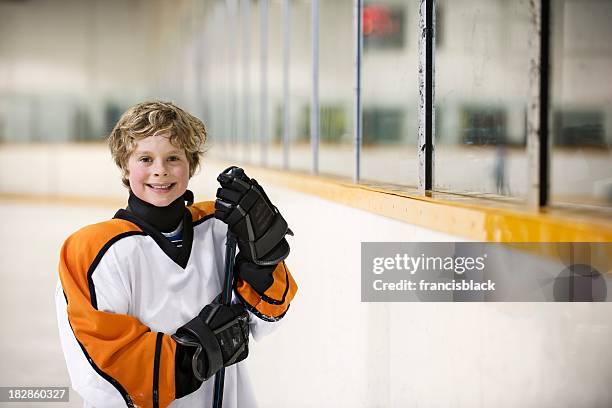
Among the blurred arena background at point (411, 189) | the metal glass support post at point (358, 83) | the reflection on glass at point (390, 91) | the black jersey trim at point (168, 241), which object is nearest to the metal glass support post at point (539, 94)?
the blurred arena background at point (411, 189)

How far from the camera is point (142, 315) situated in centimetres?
195

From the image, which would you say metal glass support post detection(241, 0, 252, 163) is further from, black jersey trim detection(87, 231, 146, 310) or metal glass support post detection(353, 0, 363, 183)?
black jersey trim detection(87, 231, 146, 310)

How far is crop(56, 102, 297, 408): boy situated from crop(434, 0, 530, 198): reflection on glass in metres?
0.58

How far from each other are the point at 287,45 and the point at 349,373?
7.84 feet

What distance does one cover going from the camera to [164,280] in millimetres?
1950

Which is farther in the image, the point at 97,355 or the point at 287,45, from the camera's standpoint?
the point at 287,45

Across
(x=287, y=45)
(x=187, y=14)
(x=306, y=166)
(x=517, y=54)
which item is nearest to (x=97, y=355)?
(x=517, y=54)

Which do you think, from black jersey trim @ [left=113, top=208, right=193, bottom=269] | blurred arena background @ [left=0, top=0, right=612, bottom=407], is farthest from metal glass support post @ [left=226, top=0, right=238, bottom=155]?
black jersey trim @ [left=113, top=208, right=193, bottom=269]

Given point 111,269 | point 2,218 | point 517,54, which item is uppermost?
point 517,54

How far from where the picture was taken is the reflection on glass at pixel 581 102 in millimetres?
1760

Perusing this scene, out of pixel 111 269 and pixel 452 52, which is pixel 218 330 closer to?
pixel 111 269

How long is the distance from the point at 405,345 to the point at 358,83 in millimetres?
1074

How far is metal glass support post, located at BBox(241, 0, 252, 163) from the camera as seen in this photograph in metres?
6.80

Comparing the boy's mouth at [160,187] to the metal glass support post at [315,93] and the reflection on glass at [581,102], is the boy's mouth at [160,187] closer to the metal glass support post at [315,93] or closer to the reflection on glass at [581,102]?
the reflection on glass at [581,102]
